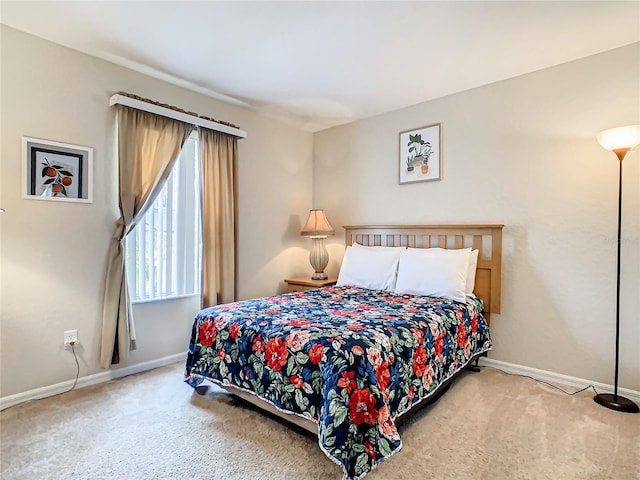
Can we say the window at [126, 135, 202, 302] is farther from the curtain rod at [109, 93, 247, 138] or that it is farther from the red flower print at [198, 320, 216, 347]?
the red flower print at [198, 320, 216, 347]

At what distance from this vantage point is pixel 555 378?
2.79m

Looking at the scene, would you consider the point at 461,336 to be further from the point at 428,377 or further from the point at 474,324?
the point at 428,377

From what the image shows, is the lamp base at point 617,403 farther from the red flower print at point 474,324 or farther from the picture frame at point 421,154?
the picture frame at point 421,154

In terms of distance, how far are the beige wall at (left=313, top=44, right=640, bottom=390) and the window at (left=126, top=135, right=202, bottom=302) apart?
2.21 m

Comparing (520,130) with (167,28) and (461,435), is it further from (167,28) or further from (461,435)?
(167,28)

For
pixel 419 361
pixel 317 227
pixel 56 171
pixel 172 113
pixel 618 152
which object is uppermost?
pixel 172 113

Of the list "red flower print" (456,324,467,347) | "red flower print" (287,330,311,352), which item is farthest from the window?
"red flower print" (456,324,467,347)

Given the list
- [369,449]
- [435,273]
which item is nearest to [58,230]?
[369,449]

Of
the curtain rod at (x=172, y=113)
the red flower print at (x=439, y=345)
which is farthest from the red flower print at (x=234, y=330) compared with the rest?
the curtain rod at (x=172, y=113)

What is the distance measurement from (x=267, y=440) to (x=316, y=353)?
62cm

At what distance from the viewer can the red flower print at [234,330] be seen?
2.19 meters

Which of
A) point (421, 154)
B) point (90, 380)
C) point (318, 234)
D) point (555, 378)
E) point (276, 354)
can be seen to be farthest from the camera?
point (318, 234)

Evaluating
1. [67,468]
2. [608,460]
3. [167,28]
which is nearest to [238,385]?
[67,468]

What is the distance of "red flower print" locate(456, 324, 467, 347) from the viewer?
2.51 metres
